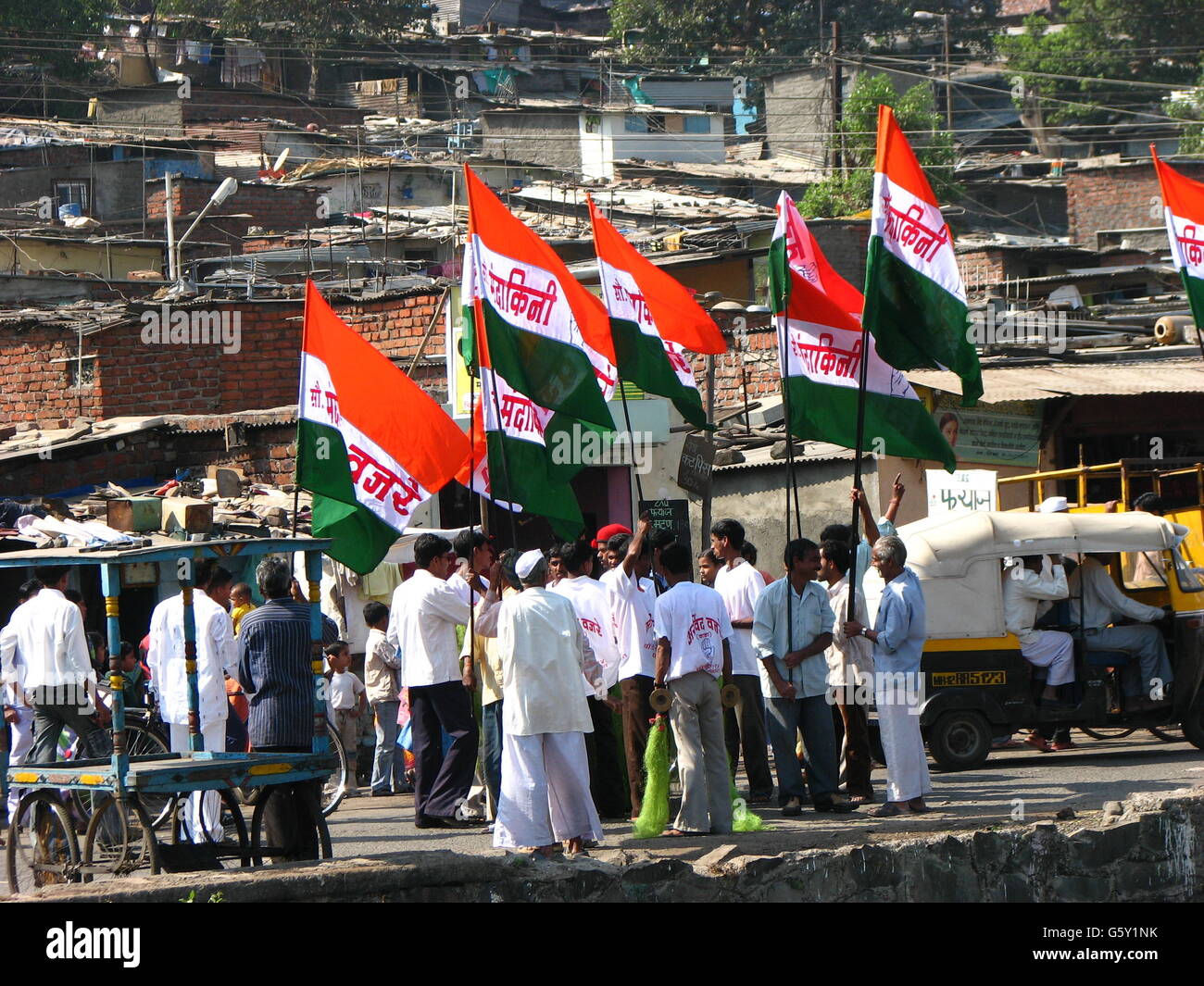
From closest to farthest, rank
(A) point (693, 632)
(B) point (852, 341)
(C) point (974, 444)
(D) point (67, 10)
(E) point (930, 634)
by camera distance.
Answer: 1. (A) point (693, 632)
2. (B) point (852, 341)
3. (E) point (930, 634)
4. (C) point (974, 444)
5. (D) point (67, 10)

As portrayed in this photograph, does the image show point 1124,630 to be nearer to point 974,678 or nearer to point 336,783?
point 974,678

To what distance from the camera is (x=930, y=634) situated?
12.5 metres

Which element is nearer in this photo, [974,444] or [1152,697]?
[1152,697]

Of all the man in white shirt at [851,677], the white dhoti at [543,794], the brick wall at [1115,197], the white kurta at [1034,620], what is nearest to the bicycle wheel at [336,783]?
the white dhoti at [543,794]

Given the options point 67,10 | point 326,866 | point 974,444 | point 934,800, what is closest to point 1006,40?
point 67,10

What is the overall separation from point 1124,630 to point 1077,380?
7.98 metres

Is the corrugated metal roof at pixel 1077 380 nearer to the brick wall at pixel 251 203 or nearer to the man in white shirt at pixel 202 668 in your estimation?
the man in white shirt at pixel 202 668

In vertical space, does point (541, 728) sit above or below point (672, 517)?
below

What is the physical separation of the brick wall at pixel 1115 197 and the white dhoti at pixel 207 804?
35904 mm

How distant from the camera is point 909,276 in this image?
10781mm

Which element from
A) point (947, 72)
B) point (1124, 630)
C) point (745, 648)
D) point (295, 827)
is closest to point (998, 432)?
point (1124, 630)

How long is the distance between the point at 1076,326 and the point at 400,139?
27233 mm

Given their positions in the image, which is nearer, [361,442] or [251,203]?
[361,442]
